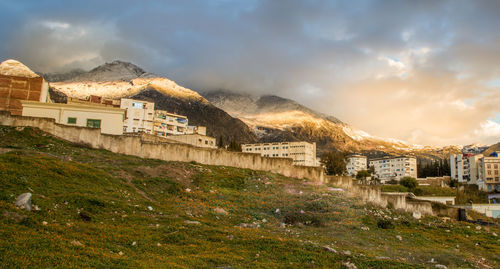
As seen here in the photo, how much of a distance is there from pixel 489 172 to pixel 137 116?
121 meters

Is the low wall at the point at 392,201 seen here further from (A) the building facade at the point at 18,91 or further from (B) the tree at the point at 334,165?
(B) the tree at the point at 334,165

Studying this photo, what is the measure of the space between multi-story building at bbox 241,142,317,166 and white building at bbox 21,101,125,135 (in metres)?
115

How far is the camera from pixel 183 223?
67.3 feet

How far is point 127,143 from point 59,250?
28798mm

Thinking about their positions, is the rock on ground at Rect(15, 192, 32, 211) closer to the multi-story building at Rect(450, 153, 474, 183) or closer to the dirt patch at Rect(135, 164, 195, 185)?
the dirt patch at Rect(135, 164, 195, 185)

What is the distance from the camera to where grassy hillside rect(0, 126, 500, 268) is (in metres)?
14.1

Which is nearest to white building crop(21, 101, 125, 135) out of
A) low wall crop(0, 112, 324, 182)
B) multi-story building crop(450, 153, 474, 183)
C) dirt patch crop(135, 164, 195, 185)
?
low wall crop(0, 112, 324, 182)

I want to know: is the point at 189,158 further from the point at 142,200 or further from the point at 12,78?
the point at 12,78

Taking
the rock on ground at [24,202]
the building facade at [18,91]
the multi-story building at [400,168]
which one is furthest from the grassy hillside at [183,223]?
the multi-story building at [400,168]

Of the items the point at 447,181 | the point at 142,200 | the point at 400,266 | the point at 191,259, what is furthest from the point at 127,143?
the point at 447,181

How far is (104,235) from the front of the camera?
1567cm

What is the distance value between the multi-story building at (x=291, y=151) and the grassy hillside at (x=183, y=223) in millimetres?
117253

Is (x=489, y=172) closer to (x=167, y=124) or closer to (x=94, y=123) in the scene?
(x=167, y=124)

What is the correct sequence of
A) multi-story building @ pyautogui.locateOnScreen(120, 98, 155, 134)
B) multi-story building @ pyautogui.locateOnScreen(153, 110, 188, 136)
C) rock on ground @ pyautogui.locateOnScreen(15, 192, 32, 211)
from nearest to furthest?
rock on ground @ pyautogui.locateOnScreen(15, 192, 32, 211), multi-story building @ pyautogui.locateOnScreen(120, 98, 155, 134), multi-story building @ pyautogui.locateOnScreen(153, 110, 188, 136)
